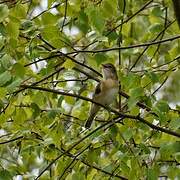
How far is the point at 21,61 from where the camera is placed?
3760 mm

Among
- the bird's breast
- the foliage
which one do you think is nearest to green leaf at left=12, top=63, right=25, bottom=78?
the foliage

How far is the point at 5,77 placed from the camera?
3.54 m

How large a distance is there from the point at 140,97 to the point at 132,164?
442 millimetres

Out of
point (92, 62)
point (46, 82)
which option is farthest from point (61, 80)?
point (92, 62)

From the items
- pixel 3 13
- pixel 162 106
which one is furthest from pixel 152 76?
pixel 3 13

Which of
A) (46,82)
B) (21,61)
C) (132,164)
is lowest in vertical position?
(132,164)

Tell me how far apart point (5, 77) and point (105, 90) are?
2.17 meters

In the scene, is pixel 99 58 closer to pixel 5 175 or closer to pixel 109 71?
pixel 5 175

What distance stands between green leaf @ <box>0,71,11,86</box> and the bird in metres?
1.74

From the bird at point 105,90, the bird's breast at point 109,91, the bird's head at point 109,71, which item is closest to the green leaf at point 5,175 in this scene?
the bird at point 105,90

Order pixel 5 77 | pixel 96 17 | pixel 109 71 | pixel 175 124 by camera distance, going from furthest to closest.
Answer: pixel 109 71 < pixel 175 124 < pixel 96 17 < pixel 5 77

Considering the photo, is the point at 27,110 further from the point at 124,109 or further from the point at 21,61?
the point at 21,61

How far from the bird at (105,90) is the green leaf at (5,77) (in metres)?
1.74

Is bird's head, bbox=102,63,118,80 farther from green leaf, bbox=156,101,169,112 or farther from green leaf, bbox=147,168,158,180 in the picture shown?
green leaf, bbox=147,168,158,180
